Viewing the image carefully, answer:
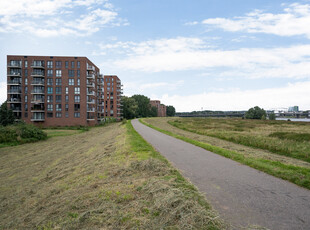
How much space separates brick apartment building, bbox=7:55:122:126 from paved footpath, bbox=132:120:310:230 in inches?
2486

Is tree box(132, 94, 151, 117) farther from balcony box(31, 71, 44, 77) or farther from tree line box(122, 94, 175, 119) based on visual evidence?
balcony box(31, 71, 44, 77)

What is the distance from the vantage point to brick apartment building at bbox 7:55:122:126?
65.2m

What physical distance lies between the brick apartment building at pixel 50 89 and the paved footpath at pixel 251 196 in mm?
63134

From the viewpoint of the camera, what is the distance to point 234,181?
791cm

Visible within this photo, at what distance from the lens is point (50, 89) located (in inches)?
2616

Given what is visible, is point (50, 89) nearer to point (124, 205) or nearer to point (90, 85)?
point (90, 85)

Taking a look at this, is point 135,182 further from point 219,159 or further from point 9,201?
point 9,201

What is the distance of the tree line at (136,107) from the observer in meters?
122

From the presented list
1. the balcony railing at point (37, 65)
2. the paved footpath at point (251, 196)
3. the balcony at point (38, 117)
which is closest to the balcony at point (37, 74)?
the balcony railing at point (37, 65)

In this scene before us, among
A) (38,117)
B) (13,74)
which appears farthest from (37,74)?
(38,117)

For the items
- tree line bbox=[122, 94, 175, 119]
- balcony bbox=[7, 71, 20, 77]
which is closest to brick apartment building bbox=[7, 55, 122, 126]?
balcony bbox=[7, 71, 20, 77]

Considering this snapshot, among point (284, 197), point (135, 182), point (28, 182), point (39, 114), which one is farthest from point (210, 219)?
point (39, 114)

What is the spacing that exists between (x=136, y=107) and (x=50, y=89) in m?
59.9

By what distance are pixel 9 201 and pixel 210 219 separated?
1072cm
